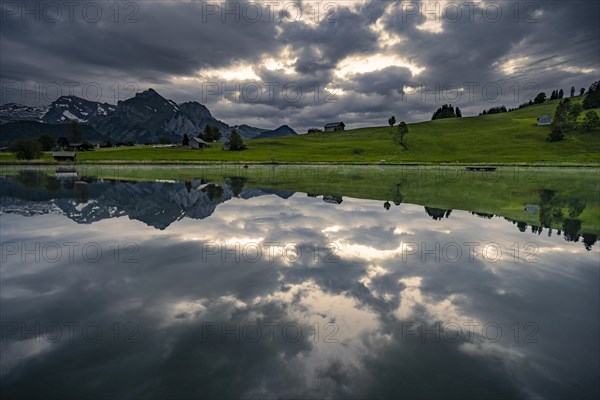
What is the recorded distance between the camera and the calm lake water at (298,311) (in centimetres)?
632

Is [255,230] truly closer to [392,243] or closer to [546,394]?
[392,243]

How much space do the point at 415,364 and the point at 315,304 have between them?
3.47 metres

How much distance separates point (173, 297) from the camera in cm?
1006

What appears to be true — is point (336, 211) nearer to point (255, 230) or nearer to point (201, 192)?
point (255, 230)

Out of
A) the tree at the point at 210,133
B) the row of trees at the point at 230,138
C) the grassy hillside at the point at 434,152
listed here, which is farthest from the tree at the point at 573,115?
the tree at the point at 210,133

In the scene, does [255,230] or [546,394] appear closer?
[546,394]

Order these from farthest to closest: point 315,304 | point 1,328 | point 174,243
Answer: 1. point 174,243
2. point 315,304
3. point 1,328

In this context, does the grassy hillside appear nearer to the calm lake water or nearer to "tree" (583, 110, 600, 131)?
"tree" (583, 110, 600, 131)

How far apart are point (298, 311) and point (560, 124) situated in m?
168

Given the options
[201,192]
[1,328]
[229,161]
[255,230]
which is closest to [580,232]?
[255,230]

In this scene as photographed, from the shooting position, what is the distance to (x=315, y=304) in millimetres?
9602

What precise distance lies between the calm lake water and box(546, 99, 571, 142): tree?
14233 centimetres

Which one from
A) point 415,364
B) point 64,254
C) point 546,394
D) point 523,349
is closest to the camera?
point 546,394
